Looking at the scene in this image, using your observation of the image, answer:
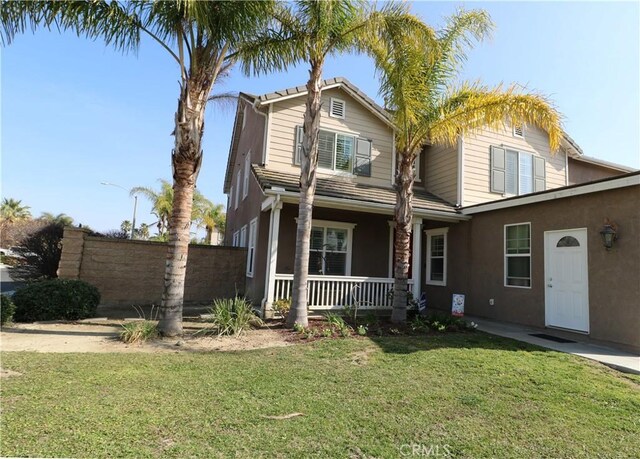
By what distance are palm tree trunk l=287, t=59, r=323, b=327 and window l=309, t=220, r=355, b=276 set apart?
10.8ft

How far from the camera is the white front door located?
26.2 feet

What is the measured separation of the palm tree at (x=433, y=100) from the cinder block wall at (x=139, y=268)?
647 centimetres

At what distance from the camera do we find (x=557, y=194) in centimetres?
857

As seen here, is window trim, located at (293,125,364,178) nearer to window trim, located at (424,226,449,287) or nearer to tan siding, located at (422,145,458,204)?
tan siding, located at (422,145,458,204)

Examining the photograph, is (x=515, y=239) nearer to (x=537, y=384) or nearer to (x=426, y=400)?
(x=537, y=384)

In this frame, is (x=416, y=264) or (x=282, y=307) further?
(x=416, y=264)

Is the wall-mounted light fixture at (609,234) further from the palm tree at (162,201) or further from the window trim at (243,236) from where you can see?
the palm tree at (162,201)

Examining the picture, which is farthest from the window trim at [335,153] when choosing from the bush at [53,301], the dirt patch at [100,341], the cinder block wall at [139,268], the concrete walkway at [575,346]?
the bush at [53,301]

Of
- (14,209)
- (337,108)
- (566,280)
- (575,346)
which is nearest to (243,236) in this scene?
(337,108)

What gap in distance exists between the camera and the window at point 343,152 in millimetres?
11867

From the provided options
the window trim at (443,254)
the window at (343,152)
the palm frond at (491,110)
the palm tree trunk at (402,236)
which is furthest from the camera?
the window trim at (443,254)

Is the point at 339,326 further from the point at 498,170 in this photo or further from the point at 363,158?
the point at 498,170

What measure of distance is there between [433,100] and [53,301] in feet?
32.7

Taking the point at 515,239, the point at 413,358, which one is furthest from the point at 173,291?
the point at 515,239
